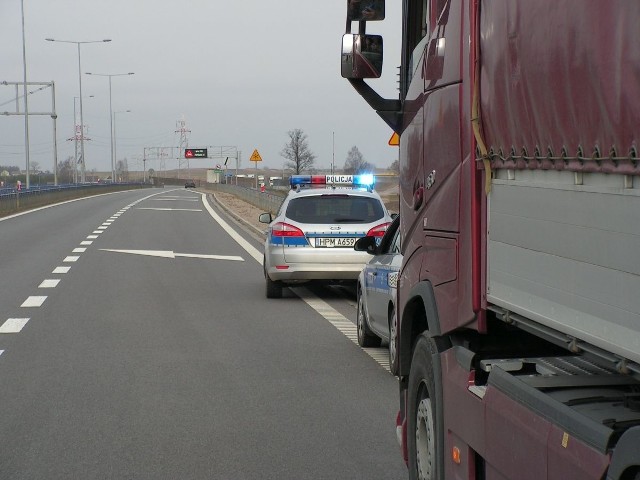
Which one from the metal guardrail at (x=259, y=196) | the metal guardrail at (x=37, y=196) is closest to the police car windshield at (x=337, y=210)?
the metal guardrail at (x=259, y=196)

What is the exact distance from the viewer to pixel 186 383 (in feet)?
29.1

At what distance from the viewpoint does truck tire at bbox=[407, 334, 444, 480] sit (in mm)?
4859

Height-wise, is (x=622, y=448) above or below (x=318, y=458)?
above

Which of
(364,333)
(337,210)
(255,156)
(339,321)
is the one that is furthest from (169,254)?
(255,156)

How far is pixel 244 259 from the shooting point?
22281 millimetres

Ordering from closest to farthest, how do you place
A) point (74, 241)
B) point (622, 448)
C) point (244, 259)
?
1. point (622, 448)
2. point (244, 259)
3. point (74, 241)

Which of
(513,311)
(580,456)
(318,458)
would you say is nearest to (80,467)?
(318,458)

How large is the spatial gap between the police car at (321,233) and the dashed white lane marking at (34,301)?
9.73 feet

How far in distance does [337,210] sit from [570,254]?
11879 millimetres

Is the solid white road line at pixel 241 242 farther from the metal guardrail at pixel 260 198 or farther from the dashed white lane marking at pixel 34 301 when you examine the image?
the dashed white lane marking at pixel 34 301

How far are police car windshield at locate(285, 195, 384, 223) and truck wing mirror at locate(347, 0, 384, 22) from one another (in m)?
9.29

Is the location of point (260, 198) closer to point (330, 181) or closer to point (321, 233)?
point (330, 181)

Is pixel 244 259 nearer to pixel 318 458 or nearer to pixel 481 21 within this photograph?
pixel 318 458

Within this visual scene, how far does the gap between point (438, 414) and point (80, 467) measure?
2308 millimetres
